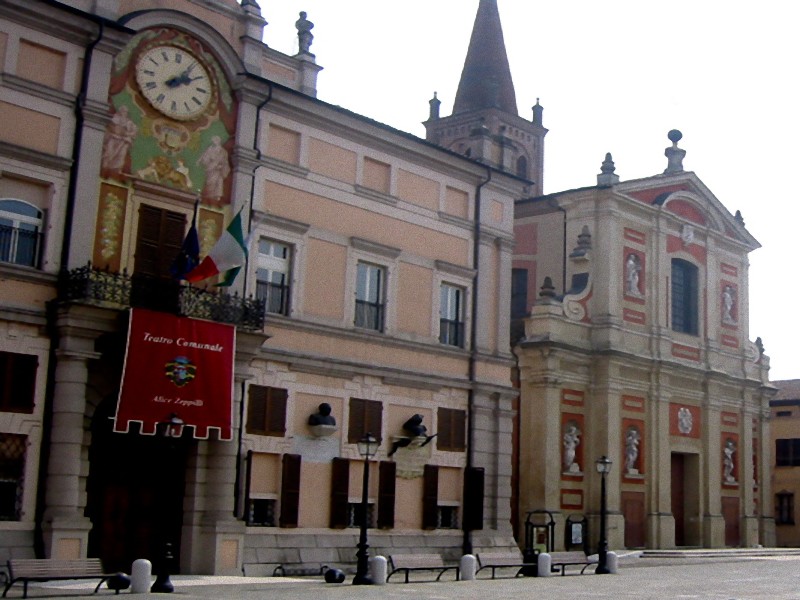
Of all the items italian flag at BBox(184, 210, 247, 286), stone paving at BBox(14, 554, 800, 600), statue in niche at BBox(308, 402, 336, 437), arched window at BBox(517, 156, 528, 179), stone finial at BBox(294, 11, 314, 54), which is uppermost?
arched window at BBox(517, 156, 528, 179)

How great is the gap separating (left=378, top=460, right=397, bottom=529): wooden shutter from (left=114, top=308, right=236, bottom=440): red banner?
17.9 ft

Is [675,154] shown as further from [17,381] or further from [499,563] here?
[17,381]

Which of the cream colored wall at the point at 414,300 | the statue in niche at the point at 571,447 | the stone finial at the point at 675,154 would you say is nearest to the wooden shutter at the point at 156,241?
the cream colored wall at the point at 414,300

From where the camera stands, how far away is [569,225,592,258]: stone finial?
42.0m

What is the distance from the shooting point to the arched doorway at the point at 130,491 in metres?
23.8

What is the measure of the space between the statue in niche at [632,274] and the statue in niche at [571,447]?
5665mm

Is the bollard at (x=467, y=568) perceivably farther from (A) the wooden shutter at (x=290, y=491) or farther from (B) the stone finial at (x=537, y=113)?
(B) the stone finial at (x=537, y=113)

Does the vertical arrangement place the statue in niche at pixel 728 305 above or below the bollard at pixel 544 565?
above

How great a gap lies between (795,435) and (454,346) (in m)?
31.5

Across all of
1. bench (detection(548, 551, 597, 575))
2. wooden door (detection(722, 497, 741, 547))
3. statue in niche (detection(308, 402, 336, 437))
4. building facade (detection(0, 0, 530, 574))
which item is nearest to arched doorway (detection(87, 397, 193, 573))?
building facade (detection(0, 0, 530, 574))

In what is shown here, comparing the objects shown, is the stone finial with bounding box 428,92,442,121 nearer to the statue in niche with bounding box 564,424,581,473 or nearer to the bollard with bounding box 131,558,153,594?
the statue in niche with bounding box 564,424,581,473

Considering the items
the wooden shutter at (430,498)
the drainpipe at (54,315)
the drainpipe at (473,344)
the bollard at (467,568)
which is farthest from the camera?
the drainpipe at (473,344)

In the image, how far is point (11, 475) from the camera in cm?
2195

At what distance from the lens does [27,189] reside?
75.2 feet
